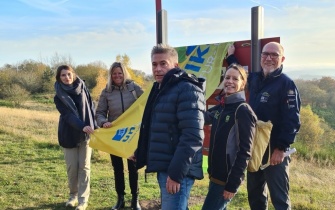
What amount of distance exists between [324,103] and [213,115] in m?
59.6

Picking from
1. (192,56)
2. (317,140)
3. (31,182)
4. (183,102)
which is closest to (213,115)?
(183,102)

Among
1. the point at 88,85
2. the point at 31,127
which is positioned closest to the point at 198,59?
the point at 31,127

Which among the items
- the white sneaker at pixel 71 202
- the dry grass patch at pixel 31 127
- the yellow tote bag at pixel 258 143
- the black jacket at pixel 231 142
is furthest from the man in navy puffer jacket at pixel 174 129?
the dry grass patch at pixel 31 127

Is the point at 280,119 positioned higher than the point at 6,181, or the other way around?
the point at 280,119

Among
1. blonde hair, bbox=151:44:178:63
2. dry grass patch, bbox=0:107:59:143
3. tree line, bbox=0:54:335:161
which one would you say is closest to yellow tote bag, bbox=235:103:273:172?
blonde hair, bbox=151:44:178:63

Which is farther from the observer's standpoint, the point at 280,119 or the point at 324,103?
the point at 324,103

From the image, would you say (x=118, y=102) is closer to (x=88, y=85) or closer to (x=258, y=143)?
(x=258, y=143)

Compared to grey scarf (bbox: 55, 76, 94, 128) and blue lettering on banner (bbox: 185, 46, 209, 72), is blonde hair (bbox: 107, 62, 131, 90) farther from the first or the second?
blue lettering on banner (bbox: 185, 46, 209, 72)

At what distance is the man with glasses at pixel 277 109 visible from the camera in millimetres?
3510

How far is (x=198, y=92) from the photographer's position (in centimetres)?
277

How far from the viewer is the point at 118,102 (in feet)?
16.6

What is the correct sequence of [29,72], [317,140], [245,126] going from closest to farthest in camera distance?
[245,126], [317,140], [29,72]

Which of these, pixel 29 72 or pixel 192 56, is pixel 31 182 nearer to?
pixel 192 56

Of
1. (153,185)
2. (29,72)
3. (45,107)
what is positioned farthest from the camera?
(29,72)
